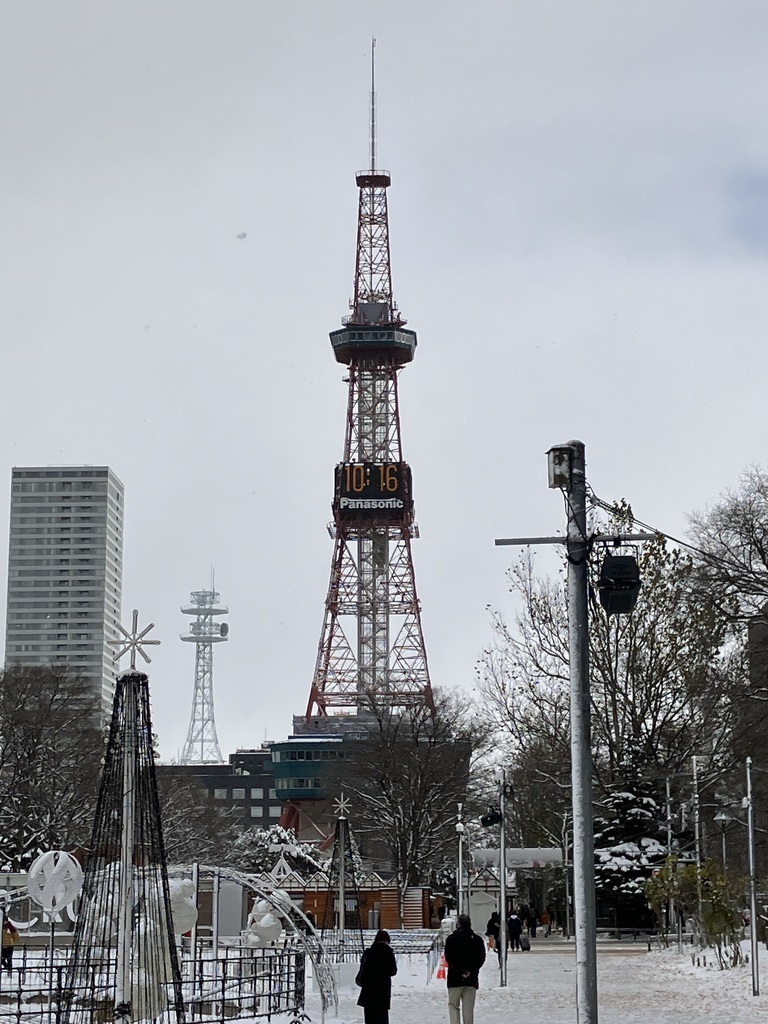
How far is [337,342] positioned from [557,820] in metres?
64.4

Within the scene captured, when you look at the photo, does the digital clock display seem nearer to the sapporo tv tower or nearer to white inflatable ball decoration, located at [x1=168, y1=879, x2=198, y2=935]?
the sapporo tv tower

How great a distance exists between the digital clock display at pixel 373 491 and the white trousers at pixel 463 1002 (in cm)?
9864

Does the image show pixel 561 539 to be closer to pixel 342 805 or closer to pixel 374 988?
pixel 374 988

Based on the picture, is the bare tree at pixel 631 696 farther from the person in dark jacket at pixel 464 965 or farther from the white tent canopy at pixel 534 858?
the person in dark jacket at pixel 464 965

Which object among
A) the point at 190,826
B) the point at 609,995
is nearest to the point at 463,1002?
the point at 609,995

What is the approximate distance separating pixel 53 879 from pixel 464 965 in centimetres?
921

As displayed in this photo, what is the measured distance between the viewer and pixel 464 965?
20547 millimetres

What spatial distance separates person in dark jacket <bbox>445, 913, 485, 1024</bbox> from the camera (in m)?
20.5

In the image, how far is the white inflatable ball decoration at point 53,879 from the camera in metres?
27.0

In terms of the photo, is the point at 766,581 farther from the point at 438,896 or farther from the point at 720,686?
the point at 438,896

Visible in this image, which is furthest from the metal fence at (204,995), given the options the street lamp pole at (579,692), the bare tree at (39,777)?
the bare tree at (39,777)

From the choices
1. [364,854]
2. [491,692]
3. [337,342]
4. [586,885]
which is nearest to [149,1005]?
[586,885]

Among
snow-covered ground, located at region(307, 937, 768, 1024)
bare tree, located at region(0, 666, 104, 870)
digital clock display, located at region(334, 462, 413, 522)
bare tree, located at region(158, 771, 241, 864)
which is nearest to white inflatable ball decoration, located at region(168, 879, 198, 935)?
snow-covered ground, located at region(307, 937, 768, 1024)

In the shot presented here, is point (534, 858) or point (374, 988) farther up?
point (534, 858)
